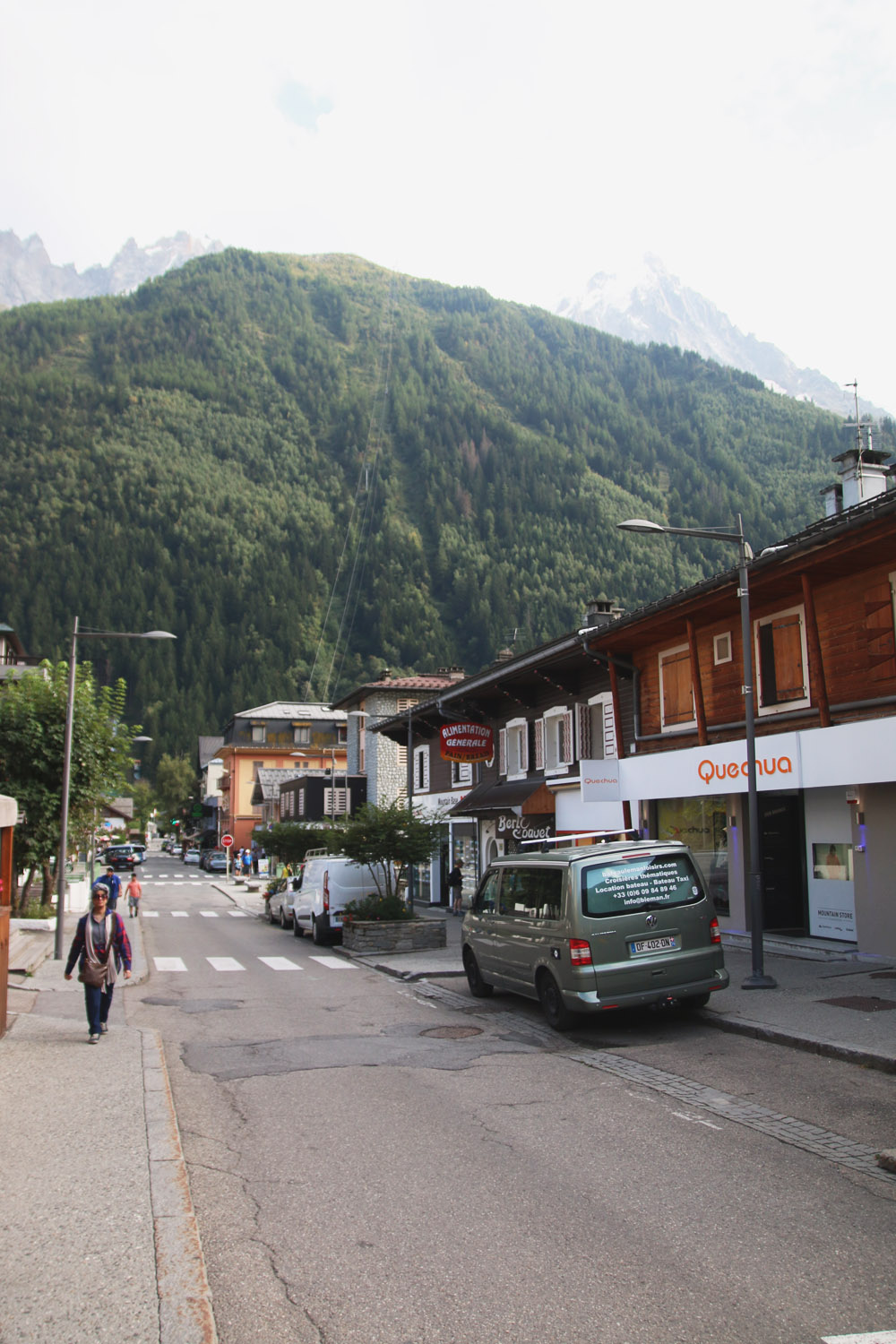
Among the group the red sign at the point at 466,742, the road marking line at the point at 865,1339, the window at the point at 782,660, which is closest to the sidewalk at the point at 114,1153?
the road marking line at the point at 865,1339

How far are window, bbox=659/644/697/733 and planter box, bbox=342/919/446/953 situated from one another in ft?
22.3

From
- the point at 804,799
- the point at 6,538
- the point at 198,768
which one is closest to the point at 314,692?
the point at 198,768

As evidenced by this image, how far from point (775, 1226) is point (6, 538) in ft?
527

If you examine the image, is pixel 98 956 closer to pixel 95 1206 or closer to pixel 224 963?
pixel 95 1206

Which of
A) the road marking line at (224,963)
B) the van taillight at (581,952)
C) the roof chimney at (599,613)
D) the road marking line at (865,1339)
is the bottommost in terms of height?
the road marking line at (224,963)

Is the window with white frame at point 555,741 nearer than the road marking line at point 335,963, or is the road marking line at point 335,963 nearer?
the road marking line at point 335,963

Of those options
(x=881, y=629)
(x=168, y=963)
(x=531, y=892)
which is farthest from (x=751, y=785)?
(x=168, y=963)

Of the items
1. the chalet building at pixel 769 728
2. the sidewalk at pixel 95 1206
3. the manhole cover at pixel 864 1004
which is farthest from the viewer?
the chalet building at pixel 769 728

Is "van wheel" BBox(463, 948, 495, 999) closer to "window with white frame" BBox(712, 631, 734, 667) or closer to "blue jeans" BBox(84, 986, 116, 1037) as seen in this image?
"blue jeans" BBox(84, 986, 116, 1037)

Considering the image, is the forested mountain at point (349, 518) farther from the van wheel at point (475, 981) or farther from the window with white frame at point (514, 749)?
the van wheel at point (475, 981)

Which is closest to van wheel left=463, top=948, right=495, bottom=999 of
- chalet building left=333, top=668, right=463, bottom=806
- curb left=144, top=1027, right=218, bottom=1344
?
curb left=144, top=1027, right=218, bottom=1344

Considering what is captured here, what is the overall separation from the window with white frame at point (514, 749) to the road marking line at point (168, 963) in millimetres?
11374

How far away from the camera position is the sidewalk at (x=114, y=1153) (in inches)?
165

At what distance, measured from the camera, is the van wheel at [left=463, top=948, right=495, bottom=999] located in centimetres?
1419
